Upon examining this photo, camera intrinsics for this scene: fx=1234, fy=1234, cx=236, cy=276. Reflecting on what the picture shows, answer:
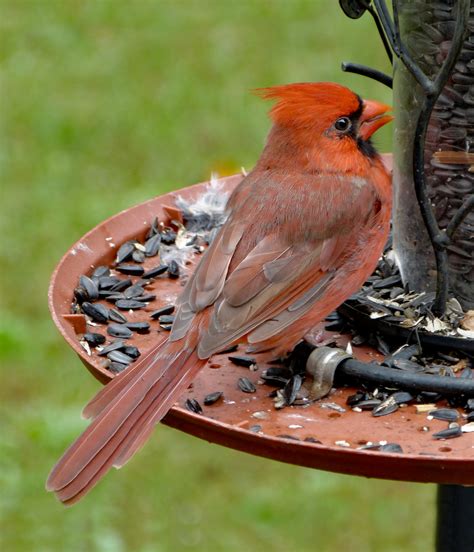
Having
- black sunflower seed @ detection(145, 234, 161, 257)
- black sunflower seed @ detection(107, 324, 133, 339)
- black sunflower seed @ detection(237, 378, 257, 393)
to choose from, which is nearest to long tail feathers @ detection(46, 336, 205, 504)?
black sunflower seed @ detection(237, 378, 257, 393)

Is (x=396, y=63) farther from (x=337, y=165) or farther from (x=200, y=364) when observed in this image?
(x=200, y=364)

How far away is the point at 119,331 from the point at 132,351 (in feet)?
0.43

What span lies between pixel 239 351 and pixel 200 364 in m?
0.30

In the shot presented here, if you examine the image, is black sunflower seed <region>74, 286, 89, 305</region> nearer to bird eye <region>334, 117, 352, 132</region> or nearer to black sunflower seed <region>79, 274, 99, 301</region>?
black sunflower seed <region>79, 274, 99, 301</region>

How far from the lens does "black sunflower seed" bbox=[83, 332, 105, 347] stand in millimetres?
3110

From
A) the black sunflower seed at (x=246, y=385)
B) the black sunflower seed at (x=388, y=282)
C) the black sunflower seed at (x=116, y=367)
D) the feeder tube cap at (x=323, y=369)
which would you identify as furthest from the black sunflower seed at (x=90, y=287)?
the black sunflower seed at (x=388, y=282)

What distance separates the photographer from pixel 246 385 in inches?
119

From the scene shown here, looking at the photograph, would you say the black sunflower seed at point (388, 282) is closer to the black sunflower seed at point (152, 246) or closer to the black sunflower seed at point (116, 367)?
the black sunflower seed at point (152, 246)

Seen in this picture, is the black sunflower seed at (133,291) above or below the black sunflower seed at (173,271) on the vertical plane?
above

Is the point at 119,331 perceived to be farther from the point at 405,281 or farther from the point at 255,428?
the point at 405,281

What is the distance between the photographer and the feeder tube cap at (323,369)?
296 centimetres

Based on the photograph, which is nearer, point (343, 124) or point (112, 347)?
point (112, 347)

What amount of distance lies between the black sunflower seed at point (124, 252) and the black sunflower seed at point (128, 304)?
246mm

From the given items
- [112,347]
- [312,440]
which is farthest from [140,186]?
[312,440]
